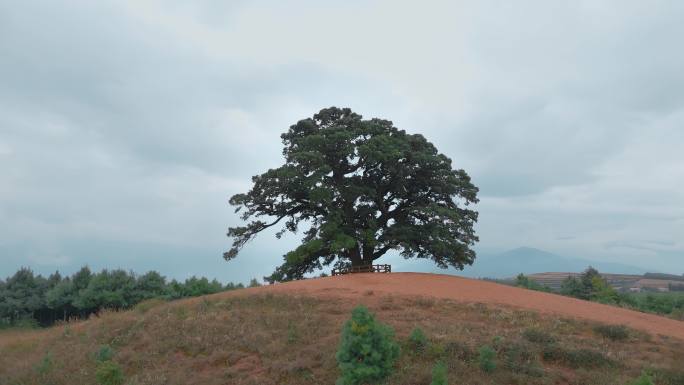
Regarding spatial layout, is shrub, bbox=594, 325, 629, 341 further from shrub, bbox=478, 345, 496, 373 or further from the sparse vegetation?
the sparse vegetation

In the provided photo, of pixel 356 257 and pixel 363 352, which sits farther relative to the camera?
pixel 356 257


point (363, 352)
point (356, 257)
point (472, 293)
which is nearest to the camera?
point (363, 352)

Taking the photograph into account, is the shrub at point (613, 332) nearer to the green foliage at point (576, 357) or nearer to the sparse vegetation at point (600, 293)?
the green foliage at point (576, 357)

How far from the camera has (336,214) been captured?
86.0 ft

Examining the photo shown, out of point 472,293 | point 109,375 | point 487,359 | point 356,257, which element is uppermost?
point 356,257

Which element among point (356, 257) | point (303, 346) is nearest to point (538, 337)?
point (303, 346)

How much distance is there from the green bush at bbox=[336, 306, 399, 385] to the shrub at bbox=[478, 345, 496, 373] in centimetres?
241

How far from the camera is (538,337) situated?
44.4 feet

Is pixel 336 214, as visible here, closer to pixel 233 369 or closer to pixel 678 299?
pixel 233 369

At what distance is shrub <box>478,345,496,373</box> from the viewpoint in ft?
37.9

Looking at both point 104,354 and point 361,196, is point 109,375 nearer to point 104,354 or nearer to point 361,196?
point 104,354

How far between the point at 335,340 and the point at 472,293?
28.0 feet

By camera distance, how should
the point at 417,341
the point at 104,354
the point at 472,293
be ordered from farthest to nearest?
the point at 472,293 < the point at 104,354 < the point at 417,341

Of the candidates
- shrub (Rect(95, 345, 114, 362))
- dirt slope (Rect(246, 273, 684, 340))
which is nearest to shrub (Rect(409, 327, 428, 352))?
dirt slope (Rect(246, 273, 684, 340))
